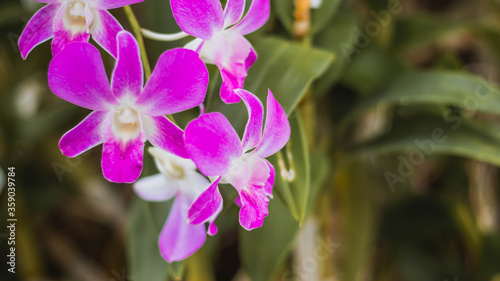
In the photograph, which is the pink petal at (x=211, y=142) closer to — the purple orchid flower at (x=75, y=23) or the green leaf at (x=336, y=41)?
the purple orchid flower at (x=75, y=23)

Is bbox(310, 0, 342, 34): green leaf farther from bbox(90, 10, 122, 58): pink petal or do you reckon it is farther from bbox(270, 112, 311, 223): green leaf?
bbox(90, 10, 122, 58): pink petal

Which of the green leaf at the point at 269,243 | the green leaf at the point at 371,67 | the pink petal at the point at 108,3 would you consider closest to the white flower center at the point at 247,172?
the pink petal at the point at 108,3

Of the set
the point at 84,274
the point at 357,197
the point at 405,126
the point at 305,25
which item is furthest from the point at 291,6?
the point at 84,274

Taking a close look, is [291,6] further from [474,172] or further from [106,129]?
[474,172]

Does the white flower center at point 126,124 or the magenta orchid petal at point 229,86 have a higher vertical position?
the magenta orchid petal at point 229,86

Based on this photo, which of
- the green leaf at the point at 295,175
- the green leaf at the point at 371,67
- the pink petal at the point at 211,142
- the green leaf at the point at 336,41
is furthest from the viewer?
the green leaf at the point at 371,67

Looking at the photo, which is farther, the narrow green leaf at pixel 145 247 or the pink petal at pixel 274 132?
the narrow green leaf at pixel 145 247

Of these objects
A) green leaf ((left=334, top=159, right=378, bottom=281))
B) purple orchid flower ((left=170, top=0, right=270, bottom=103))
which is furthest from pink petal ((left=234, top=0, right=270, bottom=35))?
green leaf ((left=334, top=159, right=378, bottom=281))
